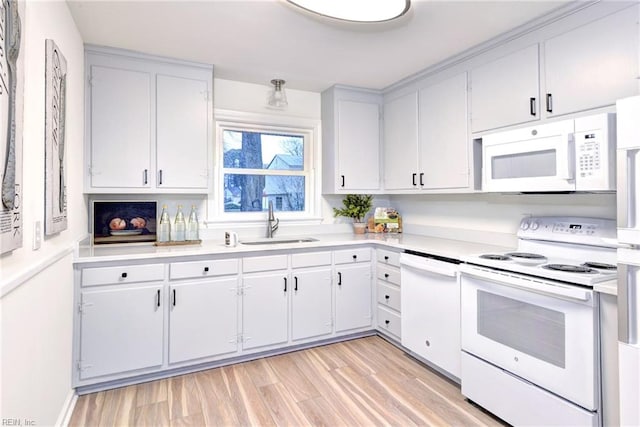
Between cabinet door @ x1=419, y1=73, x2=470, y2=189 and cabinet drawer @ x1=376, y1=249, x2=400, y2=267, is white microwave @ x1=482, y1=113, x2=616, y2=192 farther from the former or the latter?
cabinet drawer @ x1=376, y1=249, x2=400, y2=267

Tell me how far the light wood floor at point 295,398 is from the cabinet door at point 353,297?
40 cm

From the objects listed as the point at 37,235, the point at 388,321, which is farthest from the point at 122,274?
the point at 388,321

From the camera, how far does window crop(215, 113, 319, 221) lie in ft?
10.9

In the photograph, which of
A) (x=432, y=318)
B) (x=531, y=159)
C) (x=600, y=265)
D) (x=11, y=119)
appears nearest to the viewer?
(x=11, y=119)

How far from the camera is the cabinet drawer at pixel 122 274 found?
2230 millimetres

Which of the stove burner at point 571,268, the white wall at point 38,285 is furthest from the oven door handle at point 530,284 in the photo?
the white wall at point 38,285

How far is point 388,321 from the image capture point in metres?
3.00

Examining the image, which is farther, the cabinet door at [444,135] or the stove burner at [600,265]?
the cabinet door at [444,135]

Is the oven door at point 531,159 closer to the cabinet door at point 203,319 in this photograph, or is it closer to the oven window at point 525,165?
the oven window at point 525,165

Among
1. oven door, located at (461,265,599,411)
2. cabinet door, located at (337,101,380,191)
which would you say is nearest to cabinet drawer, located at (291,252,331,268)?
cabinet door, located at (337,101,380,191)

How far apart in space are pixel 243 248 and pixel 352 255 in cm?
98

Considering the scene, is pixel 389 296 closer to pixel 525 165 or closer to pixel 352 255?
pixel 352 255

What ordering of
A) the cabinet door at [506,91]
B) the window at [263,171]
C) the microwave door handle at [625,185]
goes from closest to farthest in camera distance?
the microwave door handle at [625,185]
the cabinet door at [506,91]
the window at [263,171]

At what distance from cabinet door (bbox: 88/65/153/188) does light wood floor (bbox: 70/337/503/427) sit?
1.50 m
